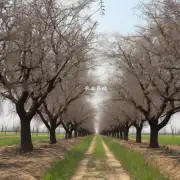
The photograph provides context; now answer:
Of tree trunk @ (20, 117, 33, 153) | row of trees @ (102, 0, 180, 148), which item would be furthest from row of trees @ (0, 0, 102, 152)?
row of trees @ (102, 0, 180, 148)

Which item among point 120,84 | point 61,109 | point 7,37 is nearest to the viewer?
→ point 7,37

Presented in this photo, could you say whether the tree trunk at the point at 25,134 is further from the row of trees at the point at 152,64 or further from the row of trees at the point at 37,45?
the row of trees at the point at 152,64

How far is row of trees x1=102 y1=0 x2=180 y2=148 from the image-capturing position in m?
18.0

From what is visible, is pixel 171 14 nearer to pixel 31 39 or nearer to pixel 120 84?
pixel 31 39

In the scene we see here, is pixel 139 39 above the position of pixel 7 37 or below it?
above

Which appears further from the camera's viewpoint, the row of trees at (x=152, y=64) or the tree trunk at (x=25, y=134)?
the tree trunk at (x=25, y=134)

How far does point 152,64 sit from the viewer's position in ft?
81.9

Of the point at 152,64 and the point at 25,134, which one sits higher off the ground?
the point at 152,64

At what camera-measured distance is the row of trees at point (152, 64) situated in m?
18.0

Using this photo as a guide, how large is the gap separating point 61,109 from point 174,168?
24513mm

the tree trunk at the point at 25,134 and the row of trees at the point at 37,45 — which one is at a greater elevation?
the row of trees at the point at 37,45

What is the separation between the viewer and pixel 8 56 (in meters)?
16.1

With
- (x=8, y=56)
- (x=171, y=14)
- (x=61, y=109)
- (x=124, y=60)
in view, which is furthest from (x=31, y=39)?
(x=61, y=109)

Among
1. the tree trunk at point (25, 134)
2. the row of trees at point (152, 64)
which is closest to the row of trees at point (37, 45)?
the tree trunk at point (25, 134)
